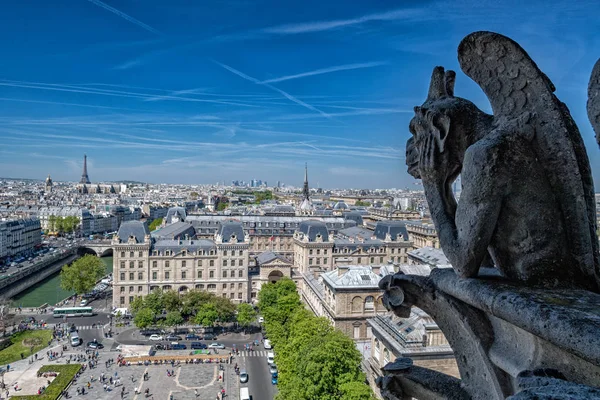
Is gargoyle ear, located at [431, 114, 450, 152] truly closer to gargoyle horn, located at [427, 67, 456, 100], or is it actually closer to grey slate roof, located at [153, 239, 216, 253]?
gargoyle horn, located at [427, 67, 456, 100]

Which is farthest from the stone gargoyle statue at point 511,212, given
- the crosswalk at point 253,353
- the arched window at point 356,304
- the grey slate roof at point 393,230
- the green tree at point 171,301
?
the grey slate roof at point 393,230

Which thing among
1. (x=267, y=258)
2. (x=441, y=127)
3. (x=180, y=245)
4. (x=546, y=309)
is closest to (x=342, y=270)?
(x=267, y=258)

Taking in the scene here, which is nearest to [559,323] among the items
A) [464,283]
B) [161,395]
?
[464,283]

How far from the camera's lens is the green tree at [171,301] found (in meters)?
53.3

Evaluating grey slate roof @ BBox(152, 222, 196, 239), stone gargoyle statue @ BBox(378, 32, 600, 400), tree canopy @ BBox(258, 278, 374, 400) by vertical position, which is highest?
stone gargoyle statue @ BBox(378, 32, 600, 400)

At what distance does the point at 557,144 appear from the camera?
4332mm

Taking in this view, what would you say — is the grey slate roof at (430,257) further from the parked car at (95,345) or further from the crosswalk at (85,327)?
the crosswalk at (85,327)

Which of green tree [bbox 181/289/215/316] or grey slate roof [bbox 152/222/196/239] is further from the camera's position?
grey slate roof [bbox 152/222/196/239]

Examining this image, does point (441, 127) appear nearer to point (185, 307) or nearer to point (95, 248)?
point (185, 307)

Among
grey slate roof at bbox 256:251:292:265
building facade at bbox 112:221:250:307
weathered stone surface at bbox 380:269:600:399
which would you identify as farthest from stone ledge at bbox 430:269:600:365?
grey slate roof at bbox 256:251:292:265

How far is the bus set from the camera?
57.5 metres

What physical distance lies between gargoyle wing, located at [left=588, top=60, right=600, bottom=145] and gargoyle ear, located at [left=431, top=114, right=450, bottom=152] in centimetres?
135

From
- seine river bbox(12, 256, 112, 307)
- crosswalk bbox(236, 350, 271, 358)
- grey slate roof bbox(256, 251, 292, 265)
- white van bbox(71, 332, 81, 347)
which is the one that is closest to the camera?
crosswalk bbox(236, 350, 271, 358)

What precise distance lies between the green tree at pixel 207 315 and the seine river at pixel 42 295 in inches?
1121
